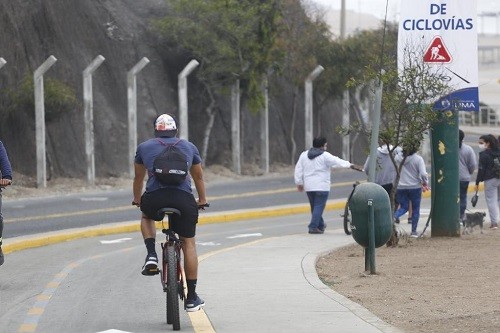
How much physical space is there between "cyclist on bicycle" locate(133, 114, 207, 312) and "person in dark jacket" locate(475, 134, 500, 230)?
1212cm

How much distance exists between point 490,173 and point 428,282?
28.1ft

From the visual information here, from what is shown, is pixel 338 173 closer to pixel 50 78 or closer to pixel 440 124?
pixel 50 78

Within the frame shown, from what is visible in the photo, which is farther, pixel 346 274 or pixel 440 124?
pixel 440 124

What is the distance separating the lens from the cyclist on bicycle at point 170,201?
11352mm

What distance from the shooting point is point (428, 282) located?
49.0 ft

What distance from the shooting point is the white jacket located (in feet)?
73.2

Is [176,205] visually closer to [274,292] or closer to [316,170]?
[274,292]

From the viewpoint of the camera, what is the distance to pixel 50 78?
3681 cm

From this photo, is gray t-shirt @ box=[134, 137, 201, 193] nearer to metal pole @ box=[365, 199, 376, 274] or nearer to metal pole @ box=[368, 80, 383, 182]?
metal pole @ box=[365, 199, 376, 274]

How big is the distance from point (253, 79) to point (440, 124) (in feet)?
70.0

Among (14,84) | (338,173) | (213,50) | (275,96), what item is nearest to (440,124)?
(14,84)

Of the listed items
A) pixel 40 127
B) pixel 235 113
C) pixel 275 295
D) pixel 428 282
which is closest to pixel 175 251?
pixel 275 295

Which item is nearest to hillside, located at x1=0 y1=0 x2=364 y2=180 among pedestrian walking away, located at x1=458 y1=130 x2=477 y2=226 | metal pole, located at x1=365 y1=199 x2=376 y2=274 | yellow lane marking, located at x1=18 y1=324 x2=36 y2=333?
pedestrian walking away, located at x1=458 y1=130 x2=477 y2=226

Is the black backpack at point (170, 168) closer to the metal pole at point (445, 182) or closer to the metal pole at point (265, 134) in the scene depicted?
the metal pole at point (445, 182)
